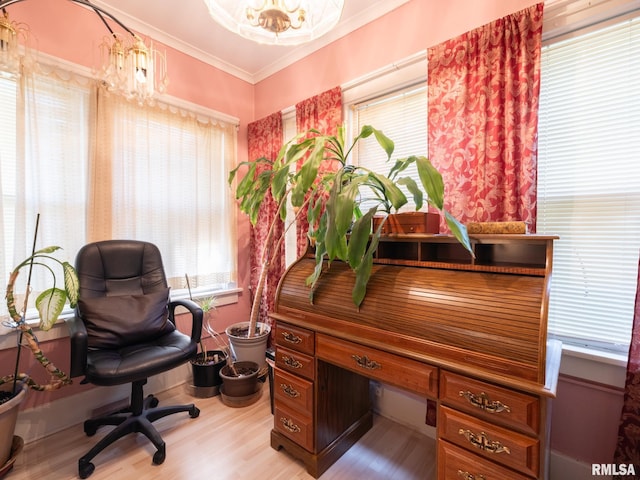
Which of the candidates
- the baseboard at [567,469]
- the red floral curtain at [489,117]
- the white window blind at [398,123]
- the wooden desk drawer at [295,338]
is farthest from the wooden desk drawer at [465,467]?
the white window blind at [398,123]

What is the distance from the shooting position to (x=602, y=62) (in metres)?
1.38

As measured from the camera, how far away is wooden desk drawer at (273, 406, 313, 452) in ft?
4.99

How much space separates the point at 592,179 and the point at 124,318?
8.97 feet

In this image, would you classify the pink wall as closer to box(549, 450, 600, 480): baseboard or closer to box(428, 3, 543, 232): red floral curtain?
box(428, 3, 543, 232): red floral curtain

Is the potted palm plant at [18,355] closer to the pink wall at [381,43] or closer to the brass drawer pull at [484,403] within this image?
the brass drawer pull at [484,403]

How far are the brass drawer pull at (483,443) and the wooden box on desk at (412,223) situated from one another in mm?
816

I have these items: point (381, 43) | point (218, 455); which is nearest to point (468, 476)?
point (218, 455)

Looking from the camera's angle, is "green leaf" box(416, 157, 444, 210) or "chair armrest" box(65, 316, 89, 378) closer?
"green leaf" box(416, 157, 444, 210)

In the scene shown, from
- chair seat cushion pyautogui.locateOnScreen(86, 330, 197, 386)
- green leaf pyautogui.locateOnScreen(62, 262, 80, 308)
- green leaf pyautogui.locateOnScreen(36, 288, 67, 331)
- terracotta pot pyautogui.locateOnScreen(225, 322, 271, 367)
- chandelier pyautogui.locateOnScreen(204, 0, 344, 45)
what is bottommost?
terracotta pot pyautogui.locateOnScreen(225, 322, 271, 367)

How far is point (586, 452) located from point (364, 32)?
282cm

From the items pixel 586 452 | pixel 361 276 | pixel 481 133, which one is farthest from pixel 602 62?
pixel 586 452

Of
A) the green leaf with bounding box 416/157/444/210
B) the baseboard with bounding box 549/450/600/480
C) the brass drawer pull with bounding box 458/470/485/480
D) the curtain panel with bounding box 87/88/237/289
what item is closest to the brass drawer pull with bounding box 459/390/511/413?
the brass drawer pull with bounding box 458/470/485/480

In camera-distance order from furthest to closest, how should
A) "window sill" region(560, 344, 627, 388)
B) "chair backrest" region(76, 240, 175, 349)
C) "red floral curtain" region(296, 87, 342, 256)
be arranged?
"red floral curtain" region(296, 87, 342, 256)
"chair backrest" region(76, 240, 175, 349)
"window sill" region(560, 344, 627, 388)

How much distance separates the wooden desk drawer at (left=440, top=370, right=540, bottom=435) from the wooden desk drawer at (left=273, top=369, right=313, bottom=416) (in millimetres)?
715
